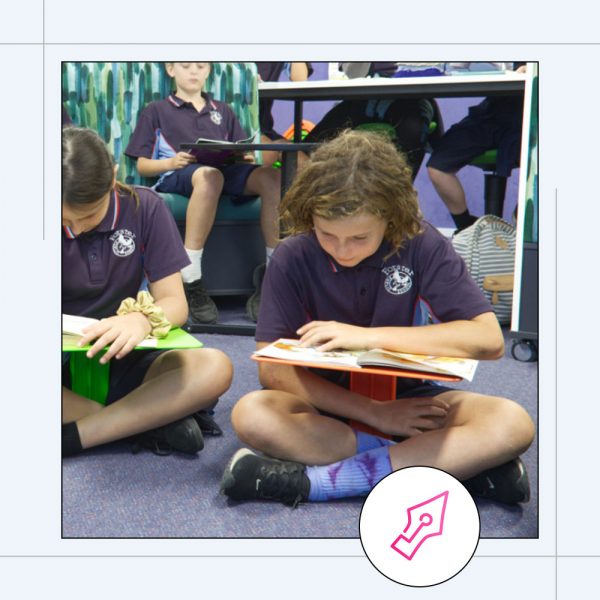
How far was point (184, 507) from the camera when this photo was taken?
3.54 ft

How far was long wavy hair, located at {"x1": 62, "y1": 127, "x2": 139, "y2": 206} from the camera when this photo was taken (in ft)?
3.92

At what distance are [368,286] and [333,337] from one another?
15cm

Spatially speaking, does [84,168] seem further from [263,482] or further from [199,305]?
[199,305]

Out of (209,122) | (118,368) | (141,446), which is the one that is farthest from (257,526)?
(209,122)

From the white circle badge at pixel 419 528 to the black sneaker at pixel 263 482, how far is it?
273 millimetres

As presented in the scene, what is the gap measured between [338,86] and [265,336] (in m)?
1.25

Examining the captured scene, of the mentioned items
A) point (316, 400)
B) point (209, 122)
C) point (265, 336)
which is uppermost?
point (209, 122)

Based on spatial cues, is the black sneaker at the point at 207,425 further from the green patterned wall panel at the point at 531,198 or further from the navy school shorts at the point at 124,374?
the green patterned wall panel at the point at 531,198

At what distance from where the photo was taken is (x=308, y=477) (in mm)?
1107

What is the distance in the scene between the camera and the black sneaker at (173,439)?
1.28 meters

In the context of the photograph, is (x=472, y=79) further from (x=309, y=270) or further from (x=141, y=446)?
(x=141, y=446)

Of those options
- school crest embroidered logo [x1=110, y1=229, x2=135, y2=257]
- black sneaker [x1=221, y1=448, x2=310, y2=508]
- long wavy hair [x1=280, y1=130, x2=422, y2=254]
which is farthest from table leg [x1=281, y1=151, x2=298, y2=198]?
black sneaker [x1=221, y1=448, x2=310, y2=508]

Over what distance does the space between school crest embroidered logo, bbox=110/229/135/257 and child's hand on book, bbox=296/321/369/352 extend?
418mm

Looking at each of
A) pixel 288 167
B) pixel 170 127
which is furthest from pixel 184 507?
pixel 170 127
